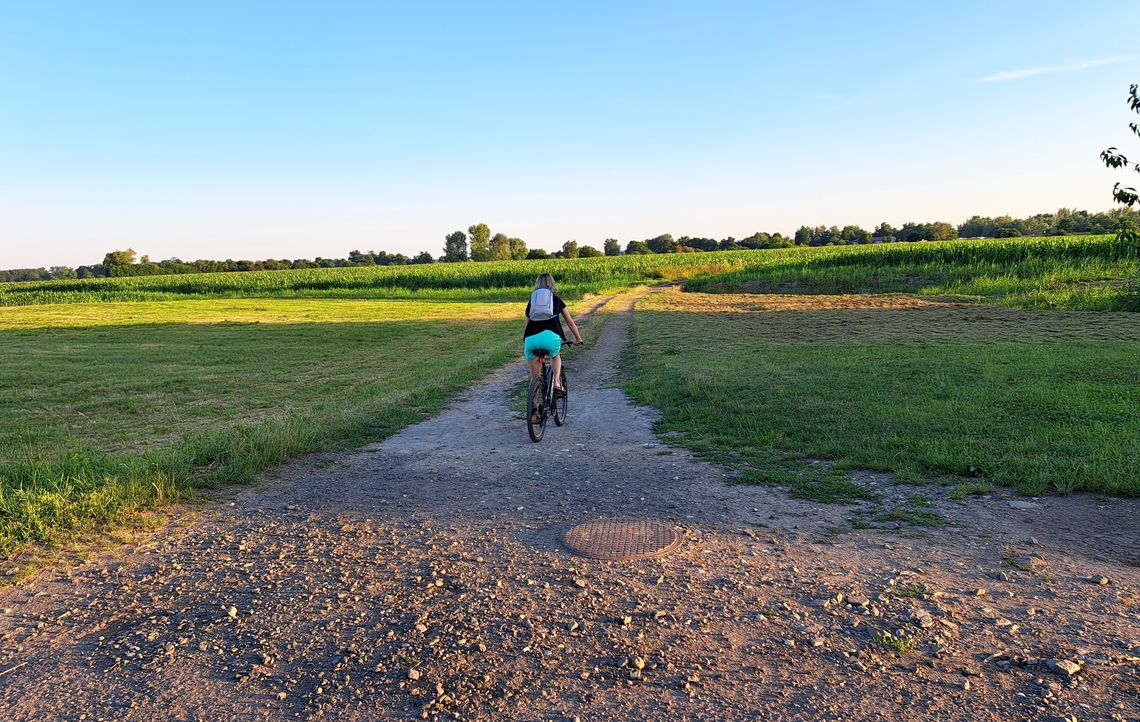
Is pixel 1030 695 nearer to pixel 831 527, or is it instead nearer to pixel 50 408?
pixel 831 527

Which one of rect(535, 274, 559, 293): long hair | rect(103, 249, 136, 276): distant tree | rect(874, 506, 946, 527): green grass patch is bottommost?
rect(874, 506, 946, 527): green grass patch

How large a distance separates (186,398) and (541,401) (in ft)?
23.2

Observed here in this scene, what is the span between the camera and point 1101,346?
11617mm

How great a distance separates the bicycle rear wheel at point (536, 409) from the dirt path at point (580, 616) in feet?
6.28

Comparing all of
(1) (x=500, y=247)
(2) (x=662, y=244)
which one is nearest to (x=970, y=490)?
(2) (x=662, y=244)

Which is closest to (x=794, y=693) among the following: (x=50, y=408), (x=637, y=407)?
(x=637, y=407)

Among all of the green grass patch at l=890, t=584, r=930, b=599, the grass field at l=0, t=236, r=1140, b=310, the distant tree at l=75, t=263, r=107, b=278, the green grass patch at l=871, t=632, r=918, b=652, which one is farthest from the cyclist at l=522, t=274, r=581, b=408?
the distant tree at l=75, t=263, r=107, b=278

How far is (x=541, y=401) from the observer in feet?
24.3

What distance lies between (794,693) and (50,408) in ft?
38.2

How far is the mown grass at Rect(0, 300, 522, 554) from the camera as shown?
5.02m

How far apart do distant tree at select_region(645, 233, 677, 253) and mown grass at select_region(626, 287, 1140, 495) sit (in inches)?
3610

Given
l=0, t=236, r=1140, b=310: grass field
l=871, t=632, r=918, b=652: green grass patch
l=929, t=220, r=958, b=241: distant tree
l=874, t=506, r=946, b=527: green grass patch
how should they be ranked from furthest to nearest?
l=929, t=220, r=958, b=241: distant tree < l=0, t=236, r=1140, b=310: grass field < l=874, t=506, r=946, b=527: green grass patch < l=871, t=632, r=918, b=652: green grass patch

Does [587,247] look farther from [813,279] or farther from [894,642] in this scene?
[894,642]

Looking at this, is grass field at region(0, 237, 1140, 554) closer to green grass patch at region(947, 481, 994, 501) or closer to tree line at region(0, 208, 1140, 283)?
green grass patch at region(947, 481, 994, 501)
